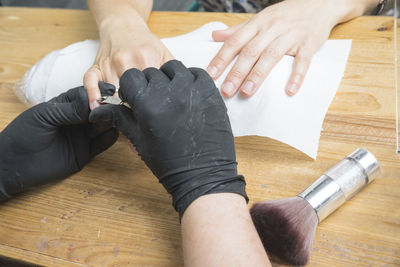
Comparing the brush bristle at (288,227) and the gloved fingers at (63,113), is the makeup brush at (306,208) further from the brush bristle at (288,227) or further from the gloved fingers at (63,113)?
the gloved fingers at (63,113)

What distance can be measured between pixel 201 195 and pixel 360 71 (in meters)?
0.52

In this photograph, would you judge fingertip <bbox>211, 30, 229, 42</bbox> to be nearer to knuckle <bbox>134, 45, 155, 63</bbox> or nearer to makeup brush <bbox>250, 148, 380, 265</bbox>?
knuckle <bbox>134, 45, 155, 63</bbox>

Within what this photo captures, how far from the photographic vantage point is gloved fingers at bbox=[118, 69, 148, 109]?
62 centimetres

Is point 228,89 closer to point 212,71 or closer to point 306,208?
point 212,71

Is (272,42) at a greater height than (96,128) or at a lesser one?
greater

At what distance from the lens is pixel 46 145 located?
2.46ft

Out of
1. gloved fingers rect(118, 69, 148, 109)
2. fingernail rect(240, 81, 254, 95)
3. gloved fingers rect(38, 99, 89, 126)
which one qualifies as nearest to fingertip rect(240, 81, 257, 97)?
fingernail rect(240, 81, 254, 95)

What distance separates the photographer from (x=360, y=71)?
33.0 inches

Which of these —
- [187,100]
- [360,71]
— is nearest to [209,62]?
[187,100]

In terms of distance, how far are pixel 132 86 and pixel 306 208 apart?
0.37 meters

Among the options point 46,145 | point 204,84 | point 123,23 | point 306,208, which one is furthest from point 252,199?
point 123,23

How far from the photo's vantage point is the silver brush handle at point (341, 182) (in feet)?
1.97

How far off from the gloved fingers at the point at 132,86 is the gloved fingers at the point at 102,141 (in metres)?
0.14

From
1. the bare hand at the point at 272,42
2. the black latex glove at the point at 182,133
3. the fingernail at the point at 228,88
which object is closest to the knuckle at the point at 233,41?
the bare hand at the point at 272,42
